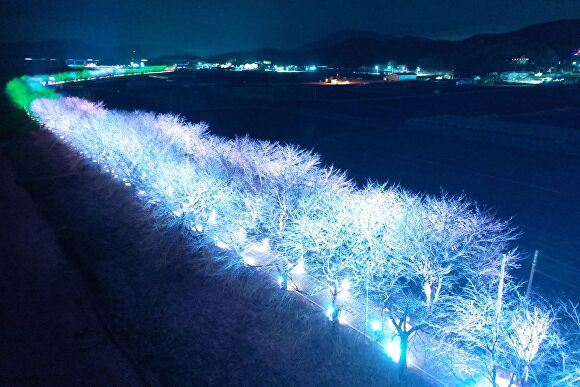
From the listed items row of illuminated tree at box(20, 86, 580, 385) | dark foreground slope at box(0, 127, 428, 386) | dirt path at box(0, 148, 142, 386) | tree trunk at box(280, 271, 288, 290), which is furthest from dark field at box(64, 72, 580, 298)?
dirt path at box(0, 148, 142, 386)

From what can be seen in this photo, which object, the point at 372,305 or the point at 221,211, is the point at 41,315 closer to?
the point at 221,211

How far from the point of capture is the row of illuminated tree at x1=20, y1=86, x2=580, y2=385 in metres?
7.60

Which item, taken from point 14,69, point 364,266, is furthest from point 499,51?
point 364,266

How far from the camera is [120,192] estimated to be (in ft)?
66.7

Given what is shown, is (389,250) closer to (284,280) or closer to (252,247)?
(284,280)

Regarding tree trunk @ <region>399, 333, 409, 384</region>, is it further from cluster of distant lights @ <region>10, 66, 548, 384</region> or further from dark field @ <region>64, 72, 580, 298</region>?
dark field @ <region>64, 72, 580, 298</region>

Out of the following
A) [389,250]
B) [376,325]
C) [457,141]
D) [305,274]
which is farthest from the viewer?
[457,141]

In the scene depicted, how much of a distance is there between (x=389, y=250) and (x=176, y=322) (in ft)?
20.2

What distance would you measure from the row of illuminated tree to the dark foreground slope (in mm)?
789

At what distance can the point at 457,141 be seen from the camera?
97.8 feet

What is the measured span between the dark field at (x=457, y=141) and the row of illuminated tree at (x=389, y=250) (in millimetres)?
3117

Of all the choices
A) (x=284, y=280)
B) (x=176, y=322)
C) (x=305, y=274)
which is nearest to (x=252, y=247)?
(x=305, y=274)

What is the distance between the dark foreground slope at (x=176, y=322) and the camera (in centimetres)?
948

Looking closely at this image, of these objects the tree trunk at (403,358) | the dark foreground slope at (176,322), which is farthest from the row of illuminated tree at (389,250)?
the dark foreground slope at (176,322)
